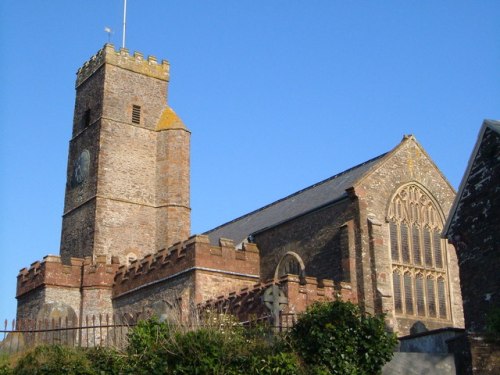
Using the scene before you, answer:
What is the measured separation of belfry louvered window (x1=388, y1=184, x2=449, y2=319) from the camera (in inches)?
1131

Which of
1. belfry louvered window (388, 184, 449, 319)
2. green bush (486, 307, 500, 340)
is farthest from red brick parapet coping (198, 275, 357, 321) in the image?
green bush (486, 307, 500, 340)

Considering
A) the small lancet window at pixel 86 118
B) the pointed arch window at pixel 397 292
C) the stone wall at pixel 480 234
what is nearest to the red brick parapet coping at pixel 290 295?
the pointed arch window at pixel 397 292

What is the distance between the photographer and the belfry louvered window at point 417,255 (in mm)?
28734

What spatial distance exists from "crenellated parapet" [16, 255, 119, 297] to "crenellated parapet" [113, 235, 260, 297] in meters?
1.26

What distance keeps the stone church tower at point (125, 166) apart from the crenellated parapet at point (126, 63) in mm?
54

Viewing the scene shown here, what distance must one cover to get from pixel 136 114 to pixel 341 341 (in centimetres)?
2808

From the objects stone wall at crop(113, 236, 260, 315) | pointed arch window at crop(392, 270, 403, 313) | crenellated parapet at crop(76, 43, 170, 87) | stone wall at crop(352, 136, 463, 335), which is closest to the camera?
stone wall at crop(352, 136, 463, 335)

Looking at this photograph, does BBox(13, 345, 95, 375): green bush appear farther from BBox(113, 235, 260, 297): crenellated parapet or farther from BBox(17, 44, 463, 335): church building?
BBox(113, 235, 260, 297): crenellated parapet

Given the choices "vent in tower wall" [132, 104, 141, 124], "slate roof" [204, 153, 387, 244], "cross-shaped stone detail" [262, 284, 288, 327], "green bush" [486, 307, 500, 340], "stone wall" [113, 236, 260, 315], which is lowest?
"green bush" [486, 307, 500, 340]

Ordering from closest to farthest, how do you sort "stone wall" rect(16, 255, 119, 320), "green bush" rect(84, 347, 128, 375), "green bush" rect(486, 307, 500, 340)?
"green bush" rect(486, 307, 500, 340)
"green bush" rect(84, 347, 128, 375)
"stone wall" rect(16, 255, 119, 320)

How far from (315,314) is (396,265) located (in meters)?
13.0

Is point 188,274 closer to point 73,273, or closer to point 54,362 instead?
point 73,273

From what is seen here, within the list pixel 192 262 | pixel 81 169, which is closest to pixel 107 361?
pixel 192 262

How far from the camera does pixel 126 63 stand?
1689 inches
